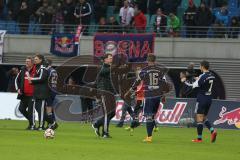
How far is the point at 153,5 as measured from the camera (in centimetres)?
3647

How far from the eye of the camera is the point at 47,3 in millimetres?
38562

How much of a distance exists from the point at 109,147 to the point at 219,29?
1738cm

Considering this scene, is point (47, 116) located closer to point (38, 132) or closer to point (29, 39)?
point (38, 132)

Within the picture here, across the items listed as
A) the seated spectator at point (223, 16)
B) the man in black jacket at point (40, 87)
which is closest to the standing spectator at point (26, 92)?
the man in black jacket at point (40, 87)

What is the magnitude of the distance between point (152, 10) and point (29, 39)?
5775mm

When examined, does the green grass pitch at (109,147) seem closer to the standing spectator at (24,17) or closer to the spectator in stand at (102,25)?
the spectator in stand at (102,25)

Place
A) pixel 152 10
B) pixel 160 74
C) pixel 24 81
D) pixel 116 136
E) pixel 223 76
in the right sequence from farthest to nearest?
pixel 152 10
pixel 223 76
pixel 24 81
pixel 116 136
pixel 160 74

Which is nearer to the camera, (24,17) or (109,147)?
(109,147)

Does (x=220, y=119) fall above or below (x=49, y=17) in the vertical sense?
below

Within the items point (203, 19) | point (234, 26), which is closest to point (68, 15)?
point (203, 19)

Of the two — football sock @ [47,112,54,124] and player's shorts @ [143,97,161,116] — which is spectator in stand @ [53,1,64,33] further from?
player's shorts @ [143,97,161,116]

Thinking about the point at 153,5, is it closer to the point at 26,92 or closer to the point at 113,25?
the point at 113,25

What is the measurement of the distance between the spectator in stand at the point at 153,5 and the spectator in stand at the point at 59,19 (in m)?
4.18

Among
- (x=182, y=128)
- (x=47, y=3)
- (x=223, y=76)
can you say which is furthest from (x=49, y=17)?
(x=182, y=128)
